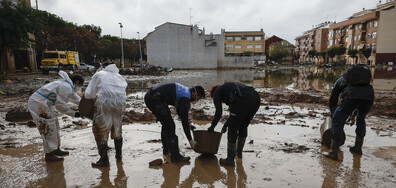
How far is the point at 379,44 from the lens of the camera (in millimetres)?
45969

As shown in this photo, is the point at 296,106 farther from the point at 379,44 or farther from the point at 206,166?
the point at 379,44

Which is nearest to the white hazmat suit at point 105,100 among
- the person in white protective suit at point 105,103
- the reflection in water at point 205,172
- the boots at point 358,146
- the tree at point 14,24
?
the person in white protective suit at point 105,103

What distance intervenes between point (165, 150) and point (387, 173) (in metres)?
3.48

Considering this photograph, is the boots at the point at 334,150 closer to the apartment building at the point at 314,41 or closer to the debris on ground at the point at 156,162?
the debris on ground at the point at 156,162

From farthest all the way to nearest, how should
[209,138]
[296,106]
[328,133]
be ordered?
[296,106]
[328,133]
[209,138]

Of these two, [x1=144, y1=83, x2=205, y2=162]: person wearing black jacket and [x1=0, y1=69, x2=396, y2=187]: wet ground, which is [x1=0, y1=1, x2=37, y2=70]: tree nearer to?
[x1=0, y1=69, x2=396, y2=187]: wet ground

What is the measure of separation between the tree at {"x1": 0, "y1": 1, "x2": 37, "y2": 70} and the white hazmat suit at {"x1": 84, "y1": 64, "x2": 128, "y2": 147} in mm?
18728

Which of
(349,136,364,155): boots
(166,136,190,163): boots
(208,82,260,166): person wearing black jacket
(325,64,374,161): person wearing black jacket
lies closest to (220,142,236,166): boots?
(208,82,260,166): person wearing black jacket

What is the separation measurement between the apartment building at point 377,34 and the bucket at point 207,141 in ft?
182

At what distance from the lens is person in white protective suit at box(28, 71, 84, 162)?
143 inches

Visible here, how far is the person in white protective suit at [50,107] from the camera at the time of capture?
364cm

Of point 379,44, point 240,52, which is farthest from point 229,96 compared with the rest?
point 240,52

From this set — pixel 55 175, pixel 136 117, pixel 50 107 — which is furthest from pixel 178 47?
pixel 55 175

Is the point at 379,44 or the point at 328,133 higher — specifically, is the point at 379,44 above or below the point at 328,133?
above
